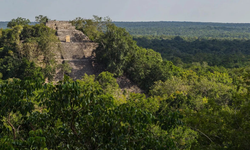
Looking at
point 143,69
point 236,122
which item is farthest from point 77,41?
point 236,122

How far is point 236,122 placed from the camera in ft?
25.6

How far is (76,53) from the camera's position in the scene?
3006 centimetres

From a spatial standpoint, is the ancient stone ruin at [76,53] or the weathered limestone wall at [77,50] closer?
the ancient stone ruin at [76,53]

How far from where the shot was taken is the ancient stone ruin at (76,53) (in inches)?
1070

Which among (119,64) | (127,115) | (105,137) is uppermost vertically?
(127,115)

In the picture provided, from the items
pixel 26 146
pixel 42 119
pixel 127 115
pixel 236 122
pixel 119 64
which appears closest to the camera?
pixel 26 146

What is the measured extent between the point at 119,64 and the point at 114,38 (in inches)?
115

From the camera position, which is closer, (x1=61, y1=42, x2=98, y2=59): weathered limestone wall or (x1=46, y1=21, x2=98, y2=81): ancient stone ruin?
(x1=46, y1=21, x2=98, y2=81): ancient stone ruin

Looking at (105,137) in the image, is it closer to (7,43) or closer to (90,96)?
(90,96)

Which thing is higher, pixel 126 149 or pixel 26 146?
pixel 26 146

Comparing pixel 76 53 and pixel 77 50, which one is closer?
pixel 76 53

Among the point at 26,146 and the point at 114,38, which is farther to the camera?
the point at 114,38

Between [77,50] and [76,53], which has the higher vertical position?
[77,50]

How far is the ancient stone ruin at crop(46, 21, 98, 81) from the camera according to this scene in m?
27.2
